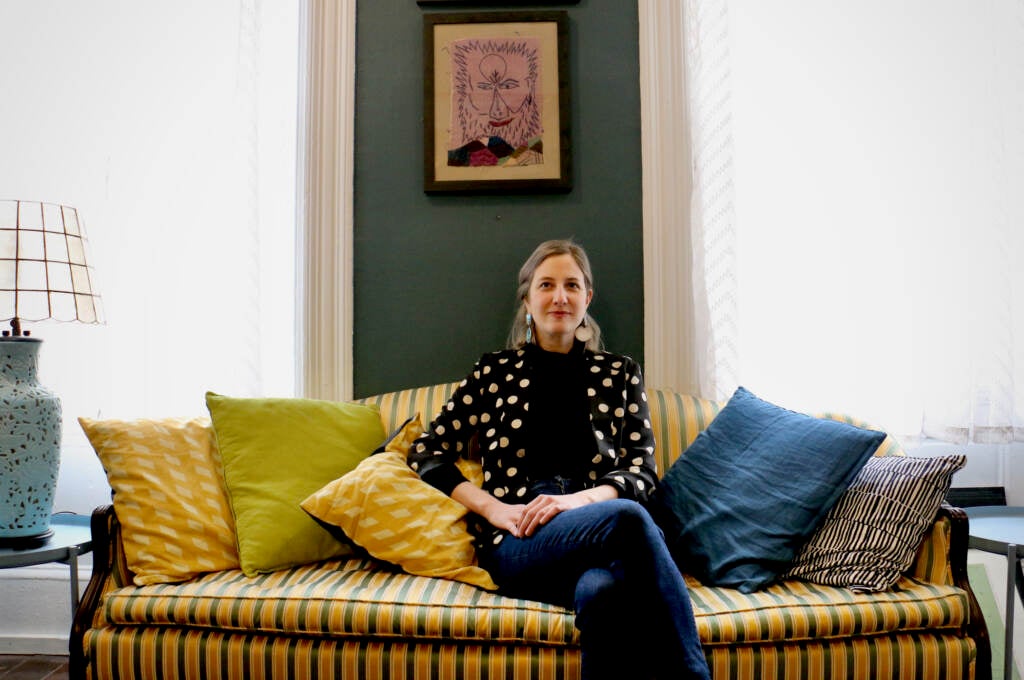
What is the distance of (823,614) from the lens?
146 centimetres

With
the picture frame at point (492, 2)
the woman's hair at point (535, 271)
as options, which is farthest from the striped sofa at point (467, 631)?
the picture frame at point (492, 2)

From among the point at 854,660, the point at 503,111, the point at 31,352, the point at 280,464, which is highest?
the point at 503,111

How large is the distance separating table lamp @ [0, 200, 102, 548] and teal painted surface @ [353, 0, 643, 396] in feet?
2.73

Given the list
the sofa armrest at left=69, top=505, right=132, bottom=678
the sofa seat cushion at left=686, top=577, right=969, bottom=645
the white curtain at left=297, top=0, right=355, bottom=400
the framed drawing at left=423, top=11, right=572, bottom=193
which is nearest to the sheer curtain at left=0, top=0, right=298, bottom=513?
the white curtain at left=297, top=0, right=355, bottom=400

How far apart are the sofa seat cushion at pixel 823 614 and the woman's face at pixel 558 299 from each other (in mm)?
762

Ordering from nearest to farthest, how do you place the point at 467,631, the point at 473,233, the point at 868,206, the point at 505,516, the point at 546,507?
the point at 467,631, the point at 546,507, the point at 505,516, the point at 868,206, the point at 473,233

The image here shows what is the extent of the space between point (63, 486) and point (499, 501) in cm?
171

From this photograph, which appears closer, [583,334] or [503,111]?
[583,334]

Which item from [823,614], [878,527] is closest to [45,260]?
[823,614]

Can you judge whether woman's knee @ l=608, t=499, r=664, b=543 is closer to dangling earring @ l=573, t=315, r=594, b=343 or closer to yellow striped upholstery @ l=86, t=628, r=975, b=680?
yellow striped upholstery @ l=86, t=628, r=975, b=680

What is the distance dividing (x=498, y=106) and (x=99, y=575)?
1803 mm

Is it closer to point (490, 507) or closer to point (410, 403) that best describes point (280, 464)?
point (410, 403)

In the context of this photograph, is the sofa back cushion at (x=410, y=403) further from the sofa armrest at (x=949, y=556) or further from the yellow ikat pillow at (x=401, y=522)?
the sofa armrest at (x=949, y=556)

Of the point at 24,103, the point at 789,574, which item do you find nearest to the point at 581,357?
the point at 789,574
